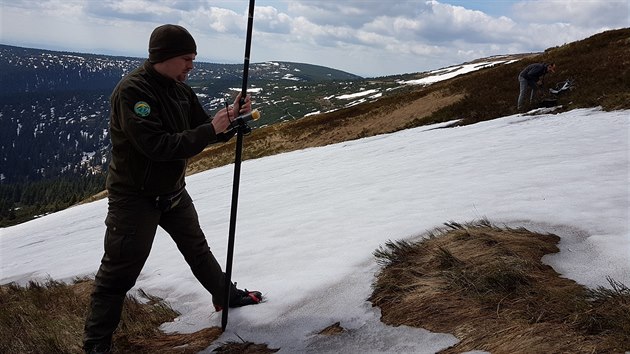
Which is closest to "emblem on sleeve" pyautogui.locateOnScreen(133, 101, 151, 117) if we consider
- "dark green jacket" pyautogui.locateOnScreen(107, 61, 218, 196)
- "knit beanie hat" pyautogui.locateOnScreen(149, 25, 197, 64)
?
"dark green jacket" pyautogui.locateOnScreen(107, 61, 218, 196)

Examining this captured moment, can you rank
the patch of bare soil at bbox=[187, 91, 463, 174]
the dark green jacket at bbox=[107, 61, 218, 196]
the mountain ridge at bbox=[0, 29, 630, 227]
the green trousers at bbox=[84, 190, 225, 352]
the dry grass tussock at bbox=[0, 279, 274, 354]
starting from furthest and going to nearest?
the patch of bare soil at bbox=[187, 91, 463, 174]
the mountain ridge at bbox=[0, 29, 630, 227]
the dry grass tussock at bbox=[0, 279, 274, 354]
the green trousers at bbox=[84, 190, 225, 352]
the dark green jacket at bbox=[107, 61, 218, 196]

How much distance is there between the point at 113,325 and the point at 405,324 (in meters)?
2.57

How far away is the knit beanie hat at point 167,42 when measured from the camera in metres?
3.75

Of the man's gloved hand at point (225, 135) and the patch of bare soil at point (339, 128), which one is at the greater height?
the man's gloved hand at point (225, 135)

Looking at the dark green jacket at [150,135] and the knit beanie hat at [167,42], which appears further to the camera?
the knit beanie hat at [167,42]

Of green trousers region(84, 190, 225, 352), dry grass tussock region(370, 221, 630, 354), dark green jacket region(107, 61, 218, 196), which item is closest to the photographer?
dry grass tussock region(370, 221, 630, 354)

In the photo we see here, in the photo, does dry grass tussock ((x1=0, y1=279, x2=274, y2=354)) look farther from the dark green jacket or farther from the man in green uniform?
the dark green jacket

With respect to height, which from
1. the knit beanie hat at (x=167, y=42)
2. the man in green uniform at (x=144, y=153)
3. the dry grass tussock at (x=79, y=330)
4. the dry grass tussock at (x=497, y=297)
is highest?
the knit beanie hat at (x=167, y=42)

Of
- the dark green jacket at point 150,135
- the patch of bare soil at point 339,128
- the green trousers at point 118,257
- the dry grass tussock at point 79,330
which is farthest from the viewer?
the patch of bare soil at point 339,128

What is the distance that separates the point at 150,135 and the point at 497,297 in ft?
10.2

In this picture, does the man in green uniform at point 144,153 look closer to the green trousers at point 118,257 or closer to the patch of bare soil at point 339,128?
the green trousers at point 118,257

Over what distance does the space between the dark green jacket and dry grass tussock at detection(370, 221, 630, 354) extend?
2.22 meters

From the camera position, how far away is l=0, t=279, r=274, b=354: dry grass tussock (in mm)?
4070

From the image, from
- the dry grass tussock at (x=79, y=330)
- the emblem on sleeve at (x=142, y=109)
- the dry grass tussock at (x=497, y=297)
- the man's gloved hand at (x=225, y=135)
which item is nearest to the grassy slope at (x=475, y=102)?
the dry grass tussock at (x=497, y=297)
